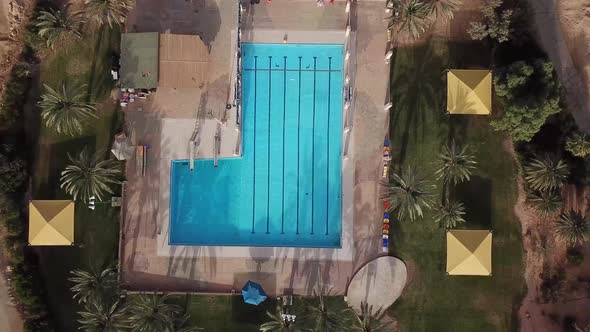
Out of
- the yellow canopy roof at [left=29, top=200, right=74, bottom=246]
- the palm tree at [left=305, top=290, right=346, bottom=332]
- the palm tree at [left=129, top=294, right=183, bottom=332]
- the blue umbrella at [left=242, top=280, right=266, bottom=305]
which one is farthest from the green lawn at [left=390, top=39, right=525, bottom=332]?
the yellow canopy roof at [left=29, top=200, right=74, bottom=246]

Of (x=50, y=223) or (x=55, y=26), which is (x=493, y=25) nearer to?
(x=55, y=26)

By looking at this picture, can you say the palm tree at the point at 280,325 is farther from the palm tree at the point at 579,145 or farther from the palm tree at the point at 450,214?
the palm tree at the point at 579,145

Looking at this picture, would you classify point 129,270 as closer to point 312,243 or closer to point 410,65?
point 312,243

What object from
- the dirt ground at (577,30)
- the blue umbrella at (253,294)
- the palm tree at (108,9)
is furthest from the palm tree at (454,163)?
the palm tree at (108,9)

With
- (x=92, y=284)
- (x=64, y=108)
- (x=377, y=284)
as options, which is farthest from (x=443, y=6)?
(x=92, y=284)

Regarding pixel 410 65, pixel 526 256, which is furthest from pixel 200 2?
pixel 526 256

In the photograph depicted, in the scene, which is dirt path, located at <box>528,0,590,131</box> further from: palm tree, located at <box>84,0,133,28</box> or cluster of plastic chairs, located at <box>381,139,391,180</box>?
palm tree, located at <box>84,0,133,28</box>
